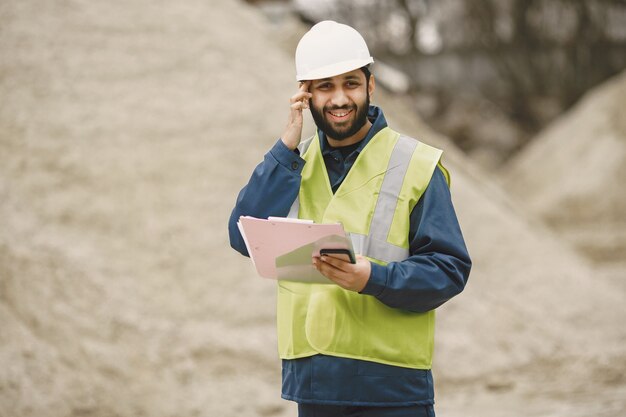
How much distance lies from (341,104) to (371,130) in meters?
0.16

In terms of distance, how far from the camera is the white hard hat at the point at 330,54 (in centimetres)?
313

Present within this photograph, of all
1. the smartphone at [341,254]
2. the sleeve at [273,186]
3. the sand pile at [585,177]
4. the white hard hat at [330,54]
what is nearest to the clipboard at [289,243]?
the smartphone at [341,254]

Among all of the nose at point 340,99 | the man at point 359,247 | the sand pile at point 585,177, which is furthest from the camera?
the sand pile at point 585,177

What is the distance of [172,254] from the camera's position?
7613 millimetres

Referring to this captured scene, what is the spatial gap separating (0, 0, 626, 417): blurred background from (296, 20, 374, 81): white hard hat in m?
3.66

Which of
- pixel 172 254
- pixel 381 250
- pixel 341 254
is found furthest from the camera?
pixel 172 254

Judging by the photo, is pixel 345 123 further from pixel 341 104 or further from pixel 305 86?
pixel 305 86

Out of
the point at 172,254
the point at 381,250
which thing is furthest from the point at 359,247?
the point at 172,254

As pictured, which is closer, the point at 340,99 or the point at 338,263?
the point at 338,263

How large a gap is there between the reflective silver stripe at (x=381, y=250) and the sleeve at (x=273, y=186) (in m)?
0.28

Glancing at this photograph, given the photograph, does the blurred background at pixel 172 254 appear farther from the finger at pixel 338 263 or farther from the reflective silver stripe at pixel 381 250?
the finger at pixel 338 263

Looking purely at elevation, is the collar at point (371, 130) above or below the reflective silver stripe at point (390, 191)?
above

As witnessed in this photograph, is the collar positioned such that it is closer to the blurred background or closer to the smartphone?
the smartphone

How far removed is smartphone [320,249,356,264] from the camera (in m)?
2.76
